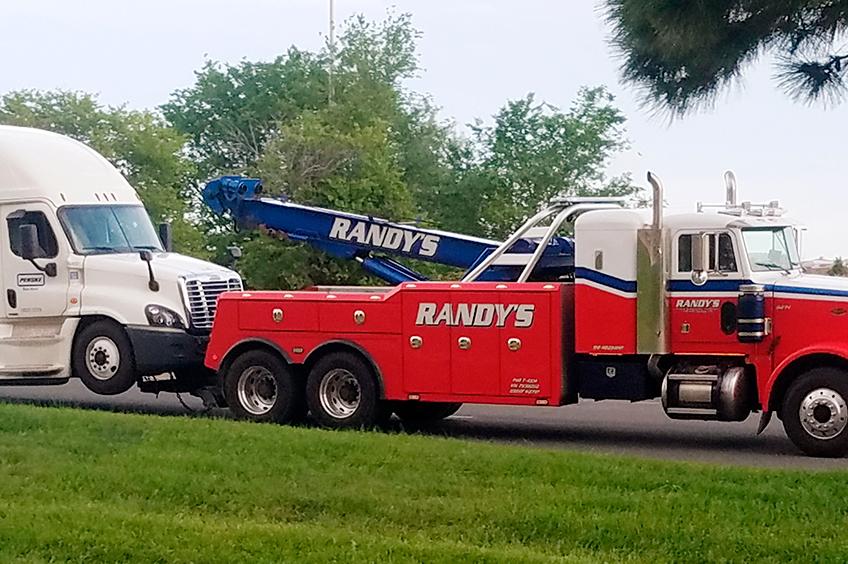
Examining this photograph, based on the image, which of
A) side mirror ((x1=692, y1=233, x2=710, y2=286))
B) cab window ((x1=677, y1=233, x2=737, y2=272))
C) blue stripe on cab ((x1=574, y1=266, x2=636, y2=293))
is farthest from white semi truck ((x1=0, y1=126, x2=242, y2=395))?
side mirror ((x1=692, y1=233, x2=710, y2=286))

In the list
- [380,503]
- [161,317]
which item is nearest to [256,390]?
[161,317]

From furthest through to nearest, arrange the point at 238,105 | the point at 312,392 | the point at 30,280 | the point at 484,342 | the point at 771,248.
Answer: the point at 238,105
the point at 30,280
the point at 312,392
the point at 484,342
the point at 771,248

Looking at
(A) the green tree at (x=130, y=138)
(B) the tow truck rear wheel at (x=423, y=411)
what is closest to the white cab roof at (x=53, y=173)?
(B) the tow truck rear wheel at (x=423, y=411)

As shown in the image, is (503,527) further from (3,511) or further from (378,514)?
(3,511)

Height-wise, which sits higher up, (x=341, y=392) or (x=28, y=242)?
(x=28, y=242)

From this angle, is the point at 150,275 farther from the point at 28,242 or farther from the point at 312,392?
the point at 312,392

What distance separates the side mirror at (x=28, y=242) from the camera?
1688 cm

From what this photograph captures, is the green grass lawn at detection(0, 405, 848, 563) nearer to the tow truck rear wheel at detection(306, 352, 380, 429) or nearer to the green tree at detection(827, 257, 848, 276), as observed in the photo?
the tow truck rear wheel at detection(306, 352, 380, 429)

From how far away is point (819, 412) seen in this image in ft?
43.6

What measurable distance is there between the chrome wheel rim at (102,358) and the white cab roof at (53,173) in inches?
77.5

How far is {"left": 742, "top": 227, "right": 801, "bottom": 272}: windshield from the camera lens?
14.0 m

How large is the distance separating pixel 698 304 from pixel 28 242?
8341 mm

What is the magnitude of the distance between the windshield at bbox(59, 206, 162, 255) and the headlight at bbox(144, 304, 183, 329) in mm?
1270

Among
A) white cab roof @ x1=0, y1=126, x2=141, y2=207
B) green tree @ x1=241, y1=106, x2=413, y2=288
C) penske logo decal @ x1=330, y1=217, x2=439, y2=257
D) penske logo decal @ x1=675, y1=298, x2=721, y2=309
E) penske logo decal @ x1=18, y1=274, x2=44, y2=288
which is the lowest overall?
penske logo decal @ x1=675, y1=298, x2=721, y2=309
